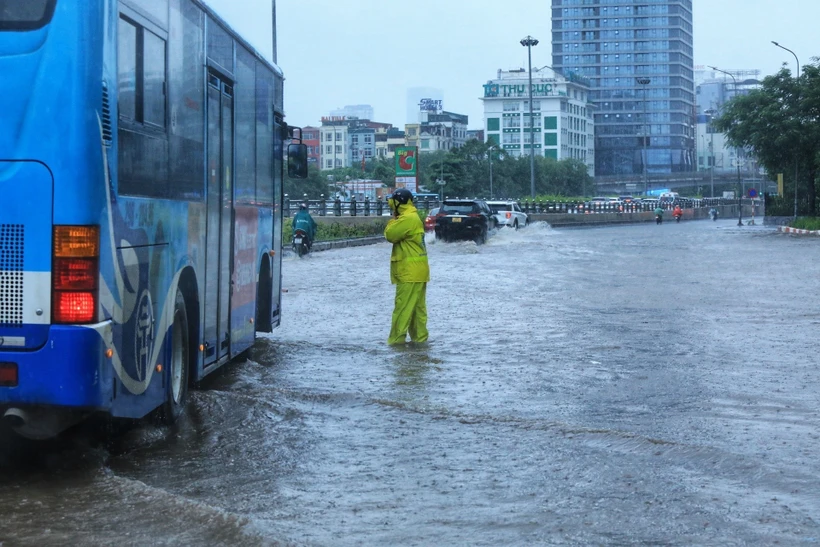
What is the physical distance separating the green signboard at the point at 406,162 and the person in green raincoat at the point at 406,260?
154 feet

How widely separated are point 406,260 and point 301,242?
21039mm

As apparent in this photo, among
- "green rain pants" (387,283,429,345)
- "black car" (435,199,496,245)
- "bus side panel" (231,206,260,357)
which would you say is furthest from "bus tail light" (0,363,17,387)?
"black car" (435,199,496,245)

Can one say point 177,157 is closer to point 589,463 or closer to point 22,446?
point 22,446

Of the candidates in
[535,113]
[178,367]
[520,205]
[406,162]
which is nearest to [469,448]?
[178,367]

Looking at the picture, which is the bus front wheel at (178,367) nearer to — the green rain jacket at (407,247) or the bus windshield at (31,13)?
the bus windshield at (31,13)

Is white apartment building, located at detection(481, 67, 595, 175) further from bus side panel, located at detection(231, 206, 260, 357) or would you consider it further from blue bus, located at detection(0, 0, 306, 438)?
blue bus, located at detection(0, 0, 306, 438)

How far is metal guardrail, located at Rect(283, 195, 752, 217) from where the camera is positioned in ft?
186

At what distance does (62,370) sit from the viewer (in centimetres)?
620

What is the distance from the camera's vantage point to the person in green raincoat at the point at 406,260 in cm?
1336

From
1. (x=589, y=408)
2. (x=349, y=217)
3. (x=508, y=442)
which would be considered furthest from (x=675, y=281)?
(x=349, y=217)

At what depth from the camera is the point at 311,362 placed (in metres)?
12.5

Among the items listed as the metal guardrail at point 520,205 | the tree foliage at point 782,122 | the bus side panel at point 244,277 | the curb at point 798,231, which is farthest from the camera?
the metal guardrail at point 520,205

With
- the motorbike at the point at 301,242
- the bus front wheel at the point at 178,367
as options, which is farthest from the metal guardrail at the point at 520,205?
the bus front wheel at the point at 178,367

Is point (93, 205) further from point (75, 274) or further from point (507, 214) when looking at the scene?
point (507, 214)
